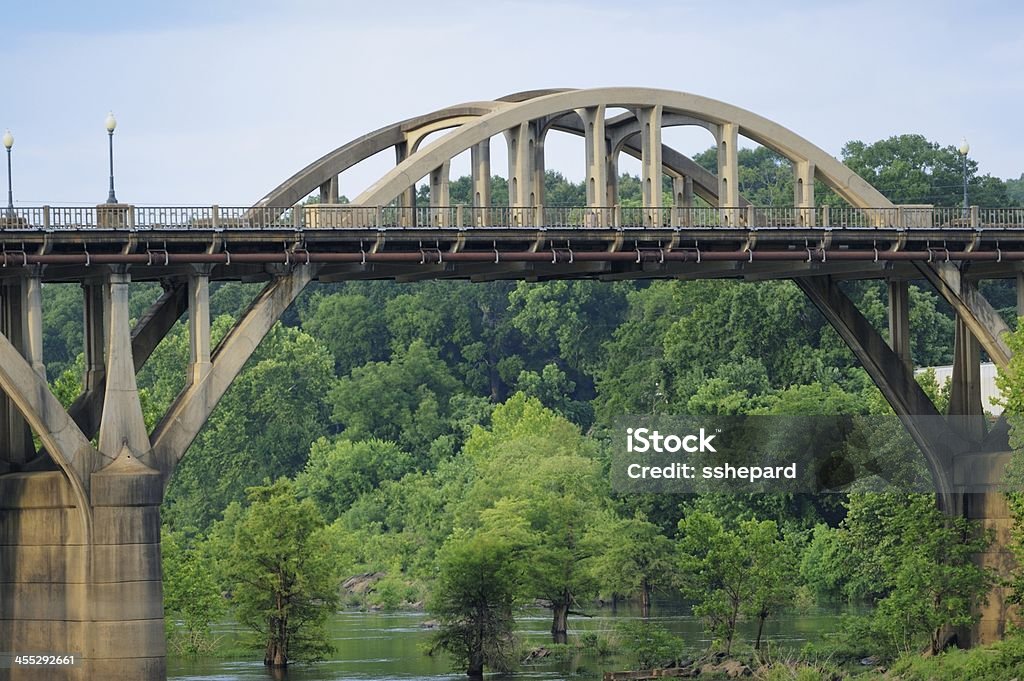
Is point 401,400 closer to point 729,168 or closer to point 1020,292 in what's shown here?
point 1020,292

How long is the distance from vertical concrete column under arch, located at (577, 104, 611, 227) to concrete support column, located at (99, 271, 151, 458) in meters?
13.6

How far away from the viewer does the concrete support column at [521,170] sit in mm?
65000

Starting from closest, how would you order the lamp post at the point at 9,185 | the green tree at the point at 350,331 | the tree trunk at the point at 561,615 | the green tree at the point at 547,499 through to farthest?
the lamp post at the point at 9,185 → the tree trunk at the point at 561,615 → the green tree at the point at 547,499 → the green tree at the point at 350,331

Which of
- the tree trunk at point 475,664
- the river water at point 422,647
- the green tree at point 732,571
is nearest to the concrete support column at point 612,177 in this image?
the green tree at point 732,571

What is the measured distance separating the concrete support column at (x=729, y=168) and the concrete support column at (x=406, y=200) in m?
8.52

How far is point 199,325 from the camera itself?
60.2 meters

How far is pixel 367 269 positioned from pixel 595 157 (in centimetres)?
691

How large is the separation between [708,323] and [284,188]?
189 ft

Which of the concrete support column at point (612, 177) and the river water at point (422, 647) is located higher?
the concrete support column at point (612, 177)

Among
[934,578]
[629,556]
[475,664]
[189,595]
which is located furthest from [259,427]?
[934,578]

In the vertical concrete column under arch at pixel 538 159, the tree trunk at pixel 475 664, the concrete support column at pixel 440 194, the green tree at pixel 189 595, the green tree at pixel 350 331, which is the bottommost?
the tree trunk at pixel 475 664

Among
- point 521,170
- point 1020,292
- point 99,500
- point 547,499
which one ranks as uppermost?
point 521,170

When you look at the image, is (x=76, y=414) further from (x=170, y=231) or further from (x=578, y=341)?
(x=578, y=341)

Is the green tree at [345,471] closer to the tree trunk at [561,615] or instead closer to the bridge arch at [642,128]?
the tree trunk at [561,615]
